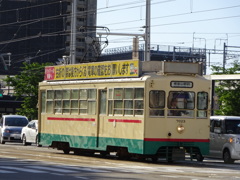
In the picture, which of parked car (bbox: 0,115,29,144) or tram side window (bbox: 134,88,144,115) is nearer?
tram side window (bbox: 134,88,144,115)

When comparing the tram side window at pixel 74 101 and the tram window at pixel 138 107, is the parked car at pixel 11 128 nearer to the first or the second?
the tram side window at pixel 74 101

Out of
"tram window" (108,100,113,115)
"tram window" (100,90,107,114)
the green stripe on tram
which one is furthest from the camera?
"tram window" (100,90,107,114)

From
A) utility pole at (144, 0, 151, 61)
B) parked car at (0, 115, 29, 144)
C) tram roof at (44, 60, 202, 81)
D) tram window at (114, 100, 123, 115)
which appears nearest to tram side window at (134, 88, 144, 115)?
tram roof at (44, 60, 202, 81)

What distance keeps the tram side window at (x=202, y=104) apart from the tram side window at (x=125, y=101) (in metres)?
1.92

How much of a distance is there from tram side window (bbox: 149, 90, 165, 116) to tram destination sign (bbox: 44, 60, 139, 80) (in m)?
0.85

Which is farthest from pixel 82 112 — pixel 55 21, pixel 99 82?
pixel 55 21

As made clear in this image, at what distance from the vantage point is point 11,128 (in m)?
41.6

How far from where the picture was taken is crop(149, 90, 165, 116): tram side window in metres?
23.0

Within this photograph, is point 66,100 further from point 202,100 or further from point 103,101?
point 202,100

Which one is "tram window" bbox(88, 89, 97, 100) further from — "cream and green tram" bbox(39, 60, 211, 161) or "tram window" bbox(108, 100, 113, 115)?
"tram window" bbox(108, 100, 113, 115)

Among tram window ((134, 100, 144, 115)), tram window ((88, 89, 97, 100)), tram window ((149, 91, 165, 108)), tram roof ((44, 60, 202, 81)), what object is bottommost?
tram window ((134, 100, 144, 115))

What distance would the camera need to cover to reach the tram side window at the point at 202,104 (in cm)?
2369

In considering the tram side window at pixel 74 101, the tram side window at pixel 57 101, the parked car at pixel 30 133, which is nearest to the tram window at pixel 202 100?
the tram side window at pixel 74 101

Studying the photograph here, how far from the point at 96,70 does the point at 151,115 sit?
378 centimetres
